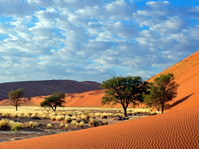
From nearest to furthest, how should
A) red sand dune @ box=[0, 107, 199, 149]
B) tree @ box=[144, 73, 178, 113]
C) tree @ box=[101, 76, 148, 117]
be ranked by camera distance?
1. red sand dune @ box=[0, 107, 199, 149]
2. tree @ box=[101, 76, 148, 117]
3. tree @ box=[144, 73, 178, 113]

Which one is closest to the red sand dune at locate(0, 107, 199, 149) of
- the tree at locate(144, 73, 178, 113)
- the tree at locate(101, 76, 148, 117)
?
the tree at locate(101, 76, 148, 117)

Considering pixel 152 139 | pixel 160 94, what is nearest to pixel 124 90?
pixel 160 94

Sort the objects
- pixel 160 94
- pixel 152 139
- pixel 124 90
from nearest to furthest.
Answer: pixel 152 139 → pixel 124 90 → pixel 160 94

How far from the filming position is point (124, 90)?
37812 mm

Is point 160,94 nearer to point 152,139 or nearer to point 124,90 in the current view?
point 124,90

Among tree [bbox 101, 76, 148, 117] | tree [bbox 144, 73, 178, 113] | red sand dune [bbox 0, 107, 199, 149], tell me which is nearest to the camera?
red sand dune [bbox 0, 107, 199, 149]

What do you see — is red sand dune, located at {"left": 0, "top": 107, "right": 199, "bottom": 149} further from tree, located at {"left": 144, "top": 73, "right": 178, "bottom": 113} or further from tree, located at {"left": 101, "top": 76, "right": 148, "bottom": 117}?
tree, located at {"left": 144, "top": 73, "right": 178, "bottom": 113}

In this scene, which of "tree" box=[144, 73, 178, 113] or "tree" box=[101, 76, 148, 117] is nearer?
"tree" box=[101, 76, 148, 117]

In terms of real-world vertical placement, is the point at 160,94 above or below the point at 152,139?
above

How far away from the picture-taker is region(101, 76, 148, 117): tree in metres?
37.8

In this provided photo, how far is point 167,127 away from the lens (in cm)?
1060

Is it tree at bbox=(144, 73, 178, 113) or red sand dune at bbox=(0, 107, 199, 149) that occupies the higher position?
tree at bbox=(144, 73, 178, 113)

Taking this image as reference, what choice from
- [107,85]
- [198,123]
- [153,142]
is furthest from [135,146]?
[107,85]

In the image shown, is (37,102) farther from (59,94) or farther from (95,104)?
(59,94)
